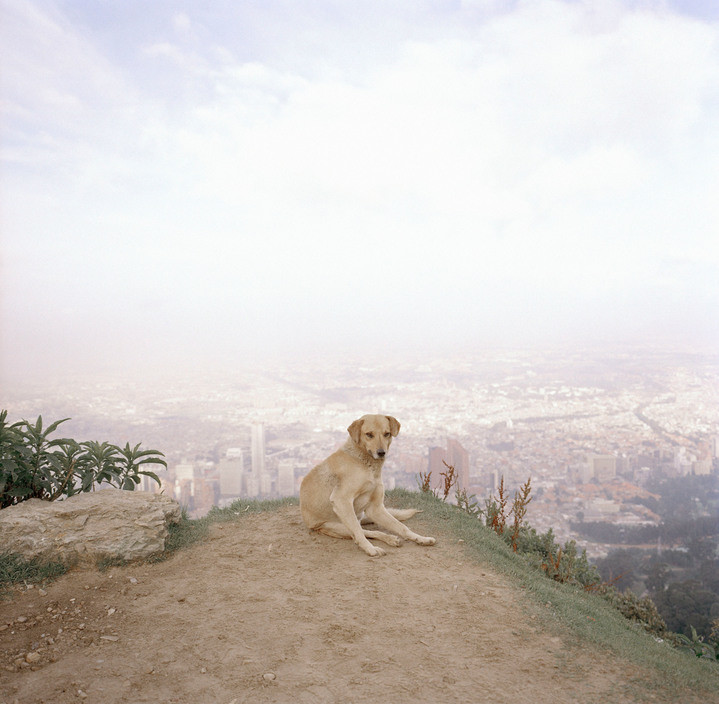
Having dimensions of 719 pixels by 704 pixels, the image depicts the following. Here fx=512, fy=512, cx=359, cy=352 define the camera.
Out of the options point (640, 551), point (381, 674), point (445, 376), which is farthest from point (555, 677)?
point (445, 376)

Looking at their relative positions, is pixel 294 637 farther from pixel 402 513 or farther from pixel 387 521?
pixel 402 513

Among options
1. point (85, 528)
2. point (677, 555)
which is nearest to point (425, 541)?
point (85, 528)

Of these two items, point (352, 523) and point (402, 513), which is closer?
point (352, 523)

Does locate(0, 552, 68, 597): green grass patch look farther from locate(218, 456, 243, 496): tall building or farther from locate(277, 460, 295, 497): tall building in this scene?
locate(277, 460, 295, 497): tall building

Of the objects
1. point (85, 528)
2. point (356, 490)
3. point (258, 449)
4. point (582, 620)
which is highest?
point (356, 490)

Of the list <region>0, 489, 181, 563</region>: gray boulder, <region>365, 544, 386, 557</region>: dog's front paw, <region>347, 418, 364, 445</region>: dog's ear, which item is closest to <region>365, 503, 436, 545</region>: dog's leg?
<region>365, 544, 386, 557</region>: dog's front paw

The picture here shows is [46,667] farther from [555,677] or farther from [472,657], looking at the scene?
[555,677]
